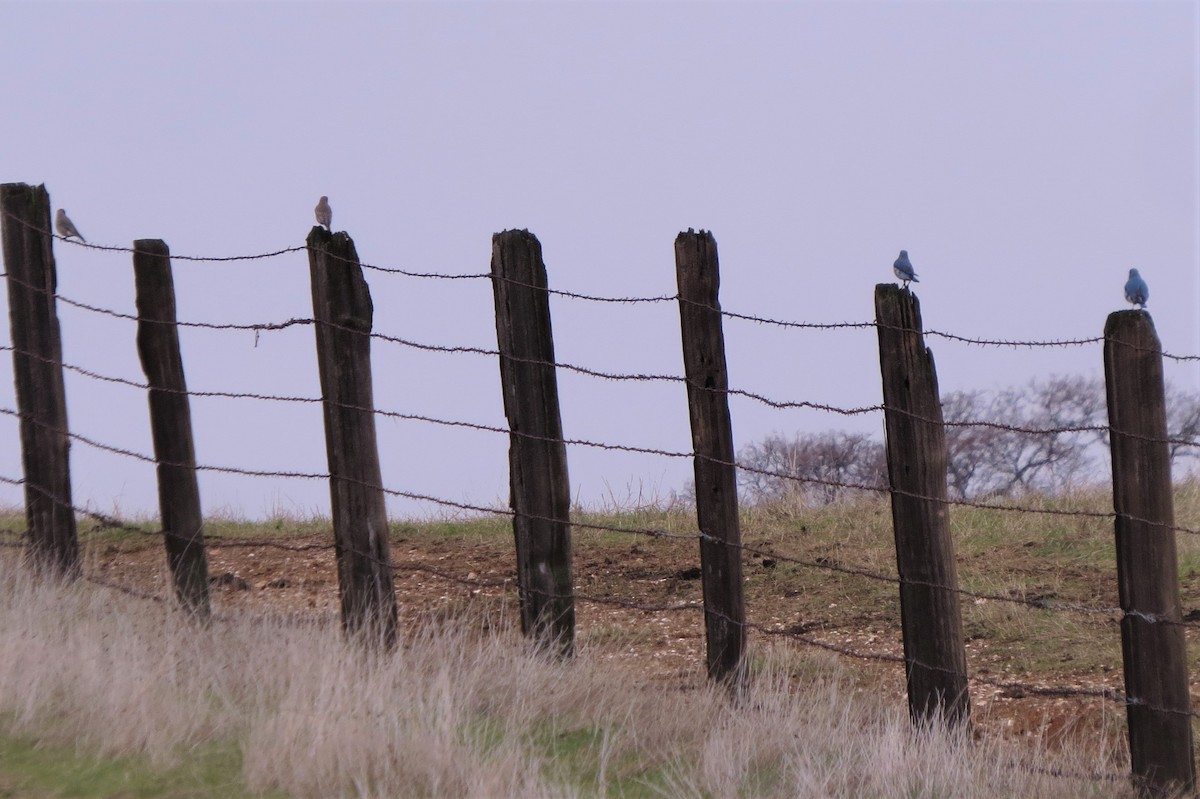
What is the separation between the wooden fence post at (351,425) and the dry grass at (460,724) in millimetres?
301

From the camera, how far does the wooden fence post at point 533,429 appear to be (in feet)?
21.0

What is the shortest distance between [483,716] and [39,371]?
3.75 meters

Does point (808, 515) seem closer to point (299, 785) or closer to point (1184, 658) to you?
point (1184, 658)

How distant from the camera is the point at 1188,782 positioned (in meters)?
5.59

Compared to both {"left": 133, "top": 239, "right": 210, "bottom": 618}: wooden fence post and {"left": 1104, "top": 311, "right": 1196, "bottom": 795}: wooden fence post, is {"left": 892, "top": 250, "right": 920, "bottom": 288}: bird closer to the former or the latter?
{"left": 1104, "top": 311, "right": 1196, "bottom": 795}: wooden fence post

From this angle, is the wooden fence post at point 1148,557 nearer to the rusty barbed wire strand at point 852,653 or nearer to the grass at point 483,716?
the rusty barbed wire strand at point 852,653

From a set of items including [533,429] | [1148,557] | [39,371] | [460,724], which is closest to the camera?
[460,724]

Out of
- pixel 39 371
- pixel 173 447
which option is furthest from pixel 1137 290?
pixel 39 371

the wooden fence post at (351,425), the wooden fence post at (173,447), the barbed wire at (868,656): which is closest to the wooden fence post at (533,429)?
the barbed wire at (868,656)

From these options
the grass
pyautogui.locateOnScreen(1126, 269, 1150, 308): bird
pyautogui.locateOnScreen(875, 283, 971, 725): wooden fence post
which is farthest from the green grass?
pyautogui.locateOnScreen(1126, 269, 1150, 308): bird

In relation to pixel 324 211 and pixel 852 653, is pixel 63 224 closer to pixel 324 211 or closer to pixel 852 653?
pixel 324 211

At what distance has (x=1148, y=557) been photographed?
556cm

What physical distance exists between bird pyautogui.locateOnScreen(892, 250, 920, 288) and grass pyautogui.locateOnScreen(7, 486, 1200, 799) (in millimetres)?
2186

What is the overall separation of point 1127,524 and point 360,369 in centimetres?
353
